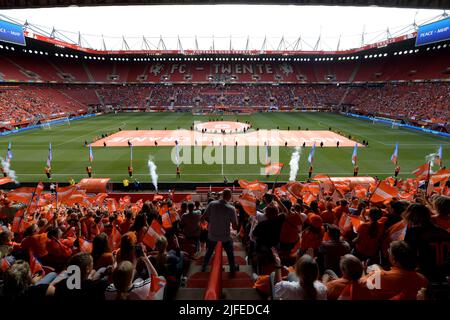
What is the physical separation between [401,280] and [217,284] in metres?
2.30

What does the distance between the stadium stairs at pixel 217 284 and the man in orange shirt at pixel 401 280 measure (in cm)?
162

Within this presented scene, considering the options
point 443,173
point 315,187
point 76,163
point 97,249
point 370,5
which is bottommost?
point 76,163

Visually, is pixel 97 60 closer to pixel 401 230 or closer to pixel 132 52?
pixel 132 52

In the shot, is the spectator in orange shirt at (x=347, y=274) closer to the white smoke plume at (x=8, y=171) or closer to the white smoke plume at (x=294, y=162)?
the white smoke plume at (x=294, y=162)

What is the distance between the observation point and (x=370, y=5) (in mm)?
9125

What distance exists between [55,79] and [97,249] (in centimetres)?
9354

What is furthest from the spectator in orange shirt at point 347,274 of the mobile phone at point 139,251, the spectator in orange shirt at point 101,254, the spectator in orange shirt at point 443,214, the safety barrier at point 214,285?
the spectator in orange shirt at point 101,254

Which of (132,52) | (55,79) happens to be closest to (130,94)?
(132,52)

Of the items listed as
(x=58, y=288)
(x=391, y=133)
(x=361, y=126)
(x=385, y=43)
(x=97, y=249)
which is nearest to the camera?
(x=58, y=288)

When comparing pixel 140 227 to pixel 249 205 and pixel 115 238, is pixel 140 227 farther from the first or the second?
pixel 249 205

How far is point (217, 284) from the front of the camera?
3682 mm

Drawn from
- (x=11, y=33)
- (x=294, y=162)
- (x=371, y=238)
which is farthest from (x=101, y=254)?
(x=11, y=33)

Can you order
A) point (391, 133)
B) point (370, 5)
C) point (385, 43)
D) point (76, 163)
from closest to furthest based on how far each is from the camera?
point (370, 5) < point (76, 163) < point (391, 133) < point (385, 43)

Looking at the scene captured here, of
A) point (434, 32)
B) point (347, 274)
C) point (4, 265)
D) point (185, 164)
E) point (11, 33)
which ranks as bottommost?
point (185, 164)
